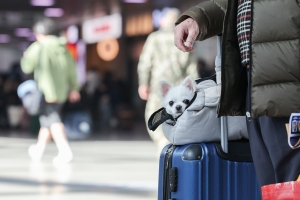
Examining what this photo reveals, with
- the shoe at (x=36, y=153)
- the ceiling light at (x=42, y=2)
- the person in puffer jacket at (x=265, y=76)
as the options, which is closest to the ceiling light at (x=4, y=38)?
the ceiling light at (x=42, y=2)

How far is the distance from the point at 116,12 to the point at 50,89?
53.0ft

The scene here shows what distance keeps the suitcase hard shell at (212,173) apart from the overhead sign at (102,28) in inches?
868

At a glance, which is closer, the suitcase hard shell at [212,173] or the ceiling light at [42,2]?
the suitcase hard shell at [212,173]

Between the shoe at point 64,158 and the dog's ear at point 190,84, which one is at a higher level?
the dog's ear at point 190,84

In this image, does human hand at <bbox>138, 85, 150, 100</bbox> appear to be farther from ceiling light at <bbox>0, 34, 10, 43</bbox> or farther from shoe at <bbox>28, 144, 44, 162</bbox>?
ceiling light at <bbox>0, 34, 10, 43</bbox>

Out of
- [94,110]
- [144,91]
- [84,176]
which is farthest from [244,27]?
[94,110]

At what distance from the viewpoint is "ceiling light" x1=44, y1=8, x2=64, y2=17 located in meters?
24.7

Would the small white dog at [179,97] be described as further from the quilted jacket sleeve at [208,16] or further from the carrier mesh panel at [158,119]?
the quilted jacket sleeve at [208,16]

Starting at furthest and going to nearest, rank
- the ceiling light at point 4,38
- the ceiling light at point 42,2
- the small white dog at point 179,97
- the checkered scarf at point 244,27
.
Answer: the ceiling light at point 4,38
the ceiling light at point 42,2
the small white dog at point 179,97
the checkered scarf at point 244,27

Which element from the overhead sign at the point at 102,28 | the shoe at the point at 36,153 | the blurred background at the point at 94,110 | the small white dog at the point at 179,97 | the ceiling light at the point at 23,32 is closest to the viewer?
the small white dog at the point at 179,97

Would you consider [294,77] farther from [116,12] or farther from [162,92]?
[116,12]

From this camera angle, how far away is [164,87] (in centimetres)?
289

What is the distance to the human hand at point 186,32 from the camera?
2.35 metres

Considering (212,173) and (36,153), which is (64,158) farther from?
(212,173)
